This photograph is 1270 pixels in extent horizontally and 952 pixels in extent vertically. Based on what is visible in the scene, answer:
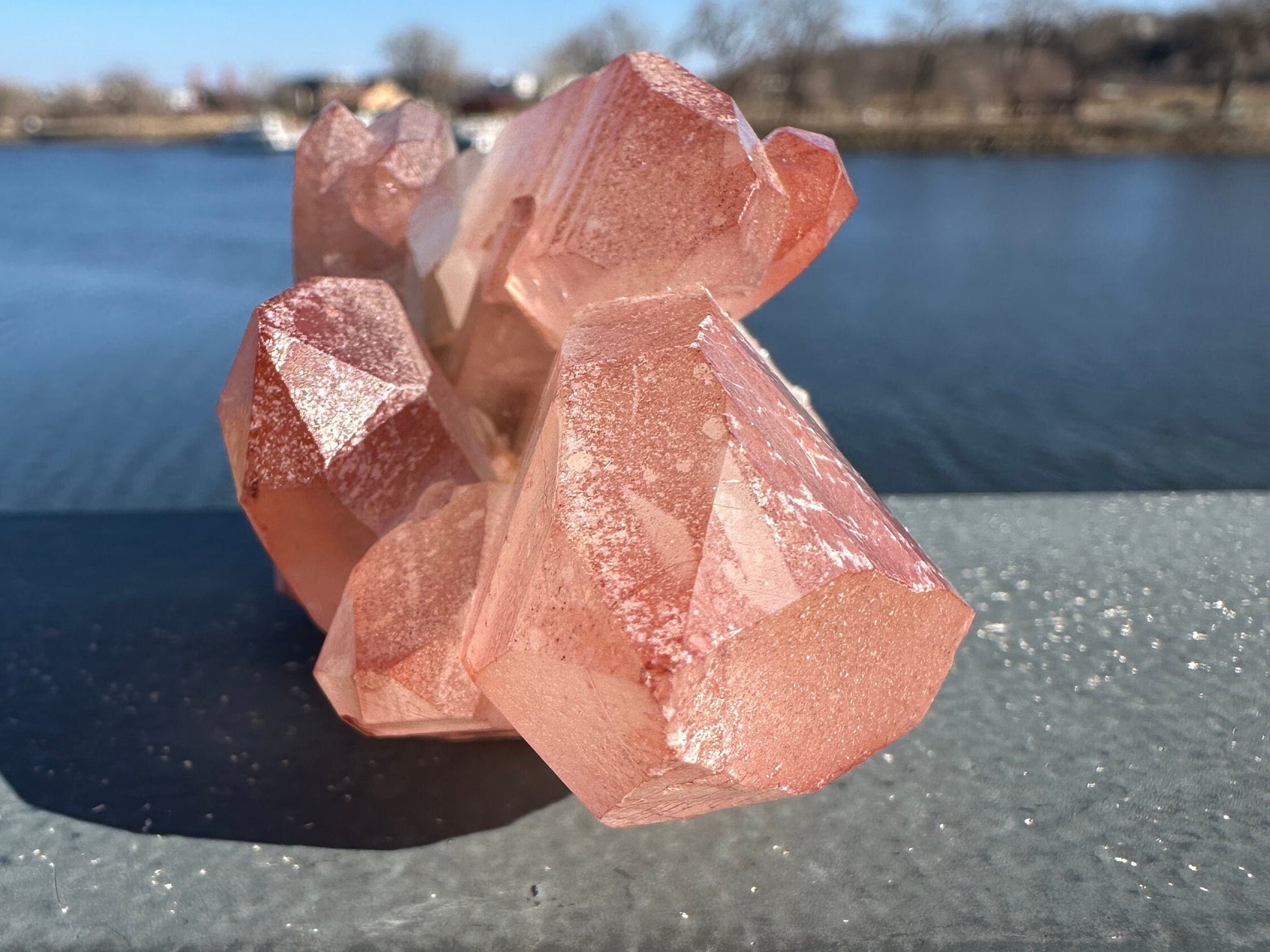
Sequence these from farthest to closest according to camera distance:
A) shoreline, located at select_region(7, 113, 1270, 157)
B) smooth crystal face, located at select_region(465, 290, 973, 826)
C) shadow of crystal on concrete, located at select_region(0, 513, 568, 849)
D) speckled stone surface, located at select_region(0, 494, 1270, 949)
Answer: shoreline, located at select_region(7, 113, 1270, 157)
shadow of crystal on concrete, located at select_region(0, 513, 568, 849)
speckled stone surface, located at select_region(0, 494, 1270, 949)
smooth crystal face, located at select_region(465, 290, 973, 826)

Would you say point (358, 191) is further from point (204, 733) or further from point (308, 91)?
point (308, 91)

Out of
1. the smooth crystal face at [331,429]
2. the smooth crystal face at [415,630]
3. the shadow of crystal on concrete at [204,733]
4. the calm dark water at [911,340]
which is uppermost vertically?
the smooth crystal face at [331,429]

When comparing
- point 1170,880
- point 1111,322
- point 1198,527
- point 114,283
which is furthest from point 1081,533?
point 114,283

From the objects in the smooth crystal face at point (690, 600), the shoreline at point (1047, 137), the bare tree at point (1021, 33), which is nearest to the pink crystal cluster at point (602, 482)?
the smooth crystal face at point (690, 600)

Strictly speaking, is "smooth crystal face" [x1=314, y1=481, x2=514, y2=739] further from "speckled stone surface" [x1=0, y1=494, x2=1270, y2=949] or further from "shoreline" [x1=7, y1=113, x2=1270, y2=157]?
"shoreline" [x1=7, y1=113, x2=1270, y2=157]

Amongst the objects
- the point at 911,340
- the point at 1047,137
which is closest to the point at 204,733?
the point at 911,340

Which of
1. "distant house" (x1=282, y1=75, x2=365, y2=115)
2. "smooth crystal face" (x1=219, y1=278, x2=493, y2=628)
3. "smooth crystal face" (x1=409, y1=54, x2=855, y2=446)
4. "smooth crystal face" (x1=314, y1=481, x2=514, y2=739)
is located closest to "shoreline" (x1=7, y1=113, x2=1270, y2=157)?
"smooth crystal face" (x1=409, y1=54, x2=855, y2=446)

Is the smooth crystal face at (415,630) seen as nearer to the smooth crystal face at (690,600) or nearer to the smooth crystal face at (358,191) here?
the smooth crystal face at (690,600)

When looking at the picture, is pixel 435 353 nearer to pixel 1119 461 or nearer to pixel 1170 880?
pixel 1170 880
